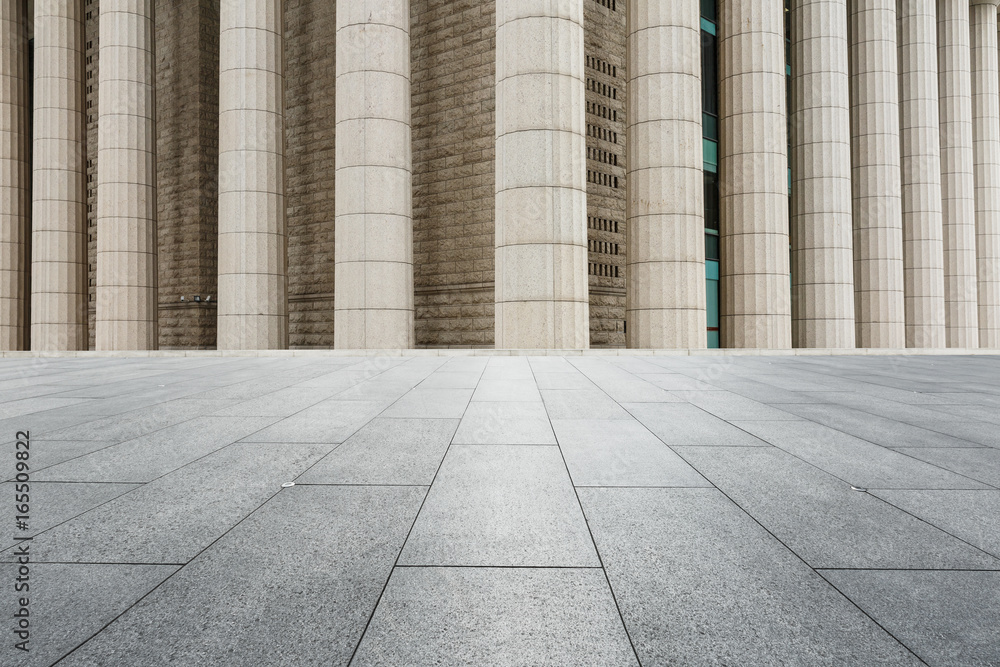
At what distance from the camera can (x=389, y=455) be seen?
4.61 m

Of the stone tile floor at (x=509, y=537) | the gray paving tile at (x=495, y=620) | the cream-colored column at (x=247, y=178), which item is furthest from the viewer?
the cream-colored column at (x=247, y=178)

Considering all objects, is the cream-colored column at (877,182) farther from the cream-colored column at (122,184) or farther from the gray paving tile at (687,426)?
the cream-colored column at (122,184)

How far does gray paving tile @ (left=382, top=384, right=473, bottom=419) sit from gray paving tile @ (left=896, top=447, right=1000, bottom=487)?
13.5 ft

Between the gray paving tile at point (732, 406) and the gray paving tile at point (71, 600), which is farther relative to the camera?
the gray paving tile at point (732, 406)

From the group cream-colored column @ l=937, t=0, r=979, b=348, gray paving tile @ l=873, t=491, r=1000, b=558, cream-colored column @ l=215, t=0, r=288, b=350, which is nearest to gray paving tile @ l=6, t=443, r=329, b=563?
gray paving tile @ l=873, t=491, r=1000, b=558

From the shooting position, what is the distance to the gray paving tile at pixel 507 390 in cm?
769

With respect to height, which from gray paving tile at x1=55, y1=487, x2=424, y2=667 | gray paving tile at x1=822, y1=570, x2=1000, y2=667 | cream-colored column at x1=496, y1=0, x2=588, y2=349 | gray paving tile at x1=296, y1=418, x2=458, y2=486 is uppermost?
cream-colored column at x1=496, y1=0, x2=588, y2=349

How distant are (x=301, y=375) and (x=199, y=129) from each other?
2268 centimetres

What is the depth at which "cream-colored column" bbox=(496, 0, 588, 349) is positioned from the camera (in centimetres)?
1655

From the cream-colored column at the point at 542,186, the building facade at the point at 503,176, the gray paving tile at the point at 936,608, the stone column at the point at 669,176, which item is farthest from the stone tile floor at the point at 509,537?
the stone column at the point at 669,176

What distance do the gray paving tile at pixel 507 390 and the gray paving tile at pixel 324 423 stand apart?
57.6 inches

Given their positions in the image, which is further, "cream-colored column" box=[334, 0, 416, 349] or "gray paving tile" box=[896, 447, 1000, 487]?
"cream-colored column" box=[334, 0, 416, 349]

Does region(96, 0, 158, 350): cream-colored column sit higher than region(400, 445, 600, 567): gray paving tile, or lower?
higher
